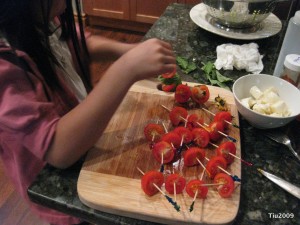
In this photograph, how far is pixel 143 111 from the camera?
787 millimetres

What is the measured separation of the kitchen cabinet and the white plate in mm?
1301

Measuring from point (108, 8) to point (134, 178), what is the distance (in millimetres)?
2374

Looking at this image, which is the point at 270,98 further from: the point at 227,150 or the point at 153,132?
the point at 153,132

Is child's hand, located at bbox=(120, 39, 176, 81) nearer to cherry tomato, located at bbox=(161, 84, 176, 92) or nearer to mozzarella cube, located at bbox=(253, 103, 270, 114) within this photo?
cherry tomato, located at bbox=(161, 84, 176, 92)

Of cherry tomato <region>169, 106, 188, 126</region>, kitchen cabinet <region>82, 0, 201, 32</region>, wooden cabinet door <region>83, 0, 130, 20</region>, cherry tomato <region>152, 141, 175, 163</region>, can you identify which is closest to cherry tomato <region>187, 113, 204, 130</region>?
cherry tomato <region>169, 106, 188, 126</region>

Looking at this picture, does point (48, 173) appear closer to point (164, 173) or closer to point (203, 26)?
point (164, 173)

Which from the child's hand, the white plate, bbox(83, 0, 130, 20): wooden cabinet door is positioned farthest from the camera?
bbox(83, 0, 130, 20): wooden cabinet door

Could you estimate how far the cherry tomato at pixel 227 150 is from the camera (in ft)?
2.14

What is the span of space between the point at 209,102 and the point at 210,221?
1.23ft

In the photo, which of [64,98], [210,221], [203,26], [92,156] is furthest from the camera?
[203,26]

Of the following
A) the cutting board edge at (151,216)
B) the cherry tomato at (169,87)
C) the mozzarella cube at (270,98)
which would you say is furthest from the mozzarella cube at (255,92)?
the cutting board edge at (151,216)

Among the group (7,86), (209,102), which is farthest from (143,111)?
(7,86)

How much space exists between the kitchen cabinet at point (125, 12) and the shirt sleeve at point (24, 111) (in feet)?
6.85

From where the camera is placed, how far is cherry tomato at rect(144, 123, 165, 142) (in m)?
0.70
